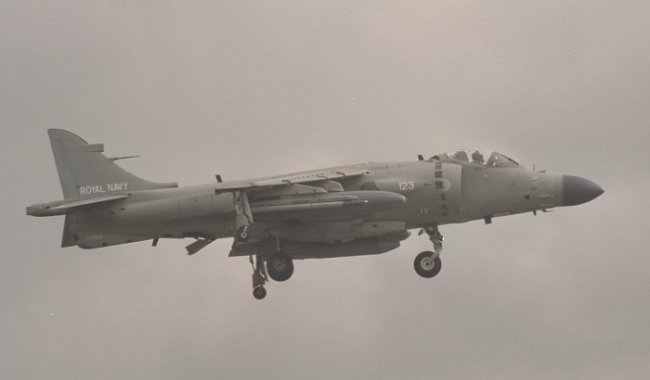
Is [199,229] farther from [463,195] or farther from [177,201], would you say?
[463,195]

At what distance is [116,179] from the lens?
141 feet

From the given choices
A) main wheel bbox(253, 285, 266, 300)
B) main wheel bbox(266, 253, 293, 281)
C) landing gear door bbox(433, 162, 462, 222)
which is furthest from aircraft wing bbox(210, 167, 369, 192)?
main wheel bbox(253, 285, 266, 300)

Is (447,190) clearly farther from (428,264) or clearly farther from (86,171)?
(86,171)

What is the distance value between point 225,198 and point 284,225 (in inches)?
84.2

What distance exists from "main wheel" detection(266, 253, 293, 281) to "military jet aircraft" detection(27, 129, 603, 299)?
0.03 metres

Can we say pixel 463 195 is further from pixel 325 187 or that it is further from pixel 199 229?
pixel 199 229

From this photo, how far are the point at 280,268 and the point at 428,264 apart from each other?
416 cm

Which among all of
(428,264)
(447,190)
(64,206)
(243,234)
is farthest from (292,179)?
(64,206)

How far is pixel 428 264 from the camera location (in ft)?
141

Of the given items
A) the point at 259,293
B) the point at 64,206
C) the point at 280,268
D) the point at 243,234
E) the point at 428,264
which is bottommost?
the point at 259,293

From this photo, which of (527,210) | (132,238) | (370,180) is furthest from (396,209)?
(132,238)

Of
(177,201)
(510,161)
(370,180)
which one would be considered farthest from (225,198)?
(510,161)

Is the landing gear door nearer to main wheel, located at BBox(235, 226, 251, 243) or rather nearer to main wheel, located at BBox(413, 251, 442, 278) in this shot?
main wheel, located at BBox(413, 251, 442, 278)

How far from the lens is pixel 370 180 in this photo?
137 ft
